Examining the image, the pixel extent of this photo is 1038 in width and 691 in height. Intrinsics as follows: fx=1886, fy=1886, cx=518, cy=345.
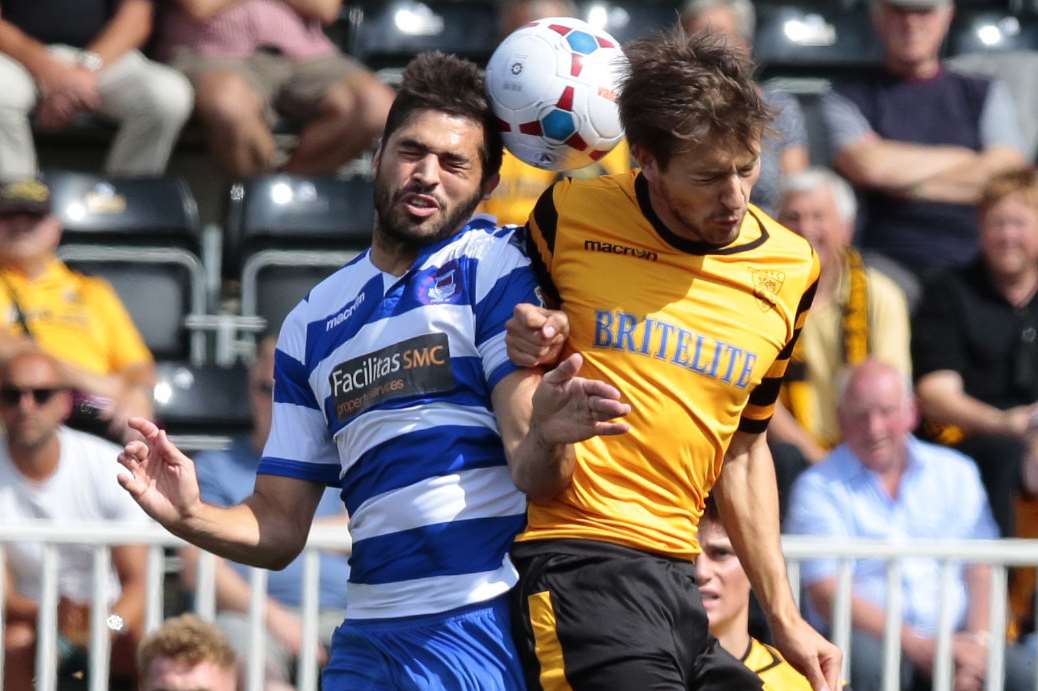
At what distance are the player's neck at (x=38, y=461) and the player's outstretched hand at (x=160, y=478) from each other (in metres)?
2.44

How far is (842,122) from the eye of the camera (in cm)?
865

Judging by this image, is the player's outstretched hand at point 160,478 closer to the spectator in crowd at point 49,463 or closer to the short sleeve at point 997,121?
the spectator in crowd at point 49,463

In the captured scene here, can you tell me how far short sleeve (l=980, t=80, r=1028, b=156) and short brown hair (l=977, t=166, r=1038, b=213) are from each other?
3.77ft

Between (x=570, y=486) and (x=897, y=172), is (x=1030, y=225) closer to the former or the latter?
(x=897, y=172)

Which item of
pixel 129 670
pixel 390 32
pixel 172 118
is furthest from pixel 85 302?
pixel 390 32

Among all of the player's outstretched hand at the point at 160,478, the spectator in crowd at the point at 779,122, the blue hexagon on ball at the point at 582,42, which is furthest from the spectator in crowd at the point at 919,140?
the player's outstretched hand at the point at 160,478

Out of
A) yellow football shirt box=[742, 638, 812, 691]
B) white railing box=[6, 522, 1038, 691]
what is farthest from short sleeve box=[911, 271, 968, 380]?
yellow football shirt box=[742, 638, 812, 691]

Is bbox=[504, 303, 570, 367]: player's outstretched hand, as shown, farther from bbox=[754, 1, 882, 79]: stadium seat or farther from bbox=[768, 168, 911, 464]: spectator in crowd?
bbox=[754, 1, 882, 79]: stadium seat

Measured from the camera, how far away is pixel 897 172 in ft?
28.0

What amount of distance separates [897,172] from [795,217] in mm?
1241

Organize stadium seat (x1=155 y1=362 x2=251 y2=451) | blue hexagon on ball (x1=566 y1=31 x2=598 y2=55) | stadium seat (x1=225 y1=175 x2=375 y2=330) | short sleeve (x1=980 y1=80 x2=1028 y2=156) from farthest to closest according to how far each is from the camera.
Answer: short sleeve (x1=980 y1=80 x2=1028 y2=156) < stadium seat (x1=225 y1=175 x2=375 y2=330) < stadium seat (x1=155 y1=362 x2=251 y2=451) < blue hexagon on ball (x1=566 y1=31 x2=598 y2=55)

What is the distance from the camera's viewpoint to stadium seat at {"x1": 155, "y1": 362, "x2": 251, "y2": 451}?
24.5 ft

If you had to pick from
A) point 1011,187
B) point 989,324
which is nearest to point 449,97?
point 989,324

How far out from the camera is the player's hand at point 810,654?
4242 millimetres
